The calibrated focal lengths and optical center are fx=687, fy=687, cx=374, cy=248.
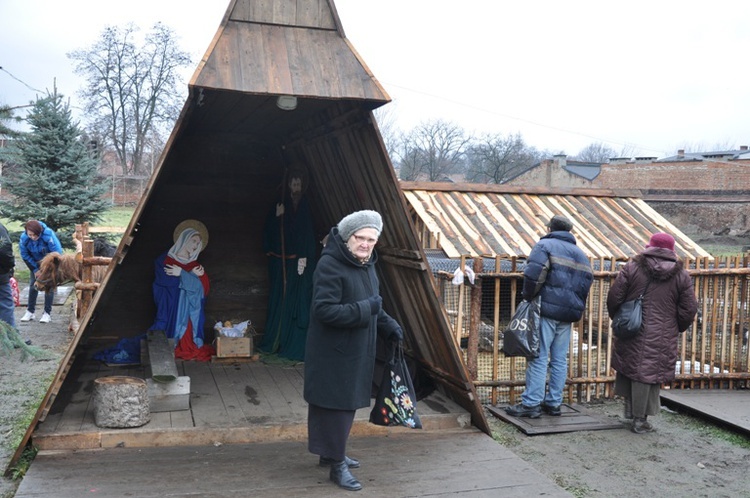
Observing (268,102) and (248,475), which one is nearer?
(248,475)

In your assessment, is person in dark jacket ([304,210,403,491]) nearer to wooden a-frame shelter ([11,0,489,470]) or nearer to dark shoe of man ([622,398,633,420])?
wooden a-frame shelter ([11,0,489,470])

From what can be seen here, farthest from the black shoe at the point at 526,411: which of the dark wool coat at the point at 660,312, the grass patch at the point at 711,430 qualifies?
the grass patch at the point at 711,430

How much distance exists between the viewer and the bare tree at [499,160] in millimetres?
43125

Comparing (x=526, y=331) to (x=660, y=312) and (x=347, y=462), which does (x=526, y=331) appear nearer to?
(x=660, y=312)

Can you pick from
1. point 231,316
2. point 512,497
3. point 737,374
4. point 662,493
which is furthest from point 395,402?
point 737,374

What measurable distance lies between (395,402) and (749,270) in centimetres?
475

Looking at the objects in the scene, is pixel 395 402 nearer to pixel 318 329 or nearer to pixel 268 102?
pixel 318 329

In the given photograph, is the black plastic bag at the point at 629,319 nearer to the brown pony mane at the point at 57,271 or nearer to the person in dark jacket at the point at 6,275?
the person in dark jacket at the point at 6,275

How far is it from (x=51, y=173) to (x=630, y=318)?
13738 millimetres

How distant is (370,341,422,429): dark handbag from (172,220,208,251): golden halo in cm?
370

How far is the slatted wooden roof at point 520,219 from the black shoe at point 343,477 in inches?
180

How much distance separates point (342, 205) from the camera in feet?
22.0

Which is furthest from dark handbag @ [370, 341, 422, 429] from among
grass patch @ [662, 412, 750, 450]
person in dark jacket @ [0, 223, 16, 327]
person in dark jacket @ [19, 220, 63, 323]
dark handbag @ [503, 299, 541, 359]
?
person in dark jacket @ [19, 220, 63, 323]

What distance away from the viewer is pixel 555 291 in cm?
594
